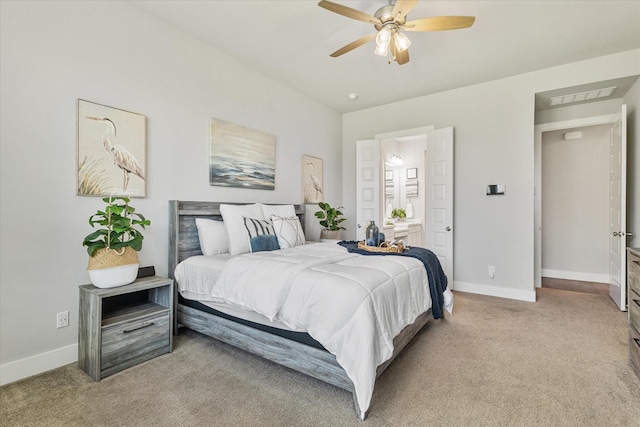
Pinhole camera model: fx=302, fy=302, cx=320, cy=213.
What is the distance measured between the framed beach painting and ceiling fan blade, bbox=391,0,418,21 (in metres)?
2.05

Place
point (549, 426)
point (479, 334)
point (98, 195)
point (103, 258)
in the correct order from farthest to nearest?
point (479, 334), point (98, 195), point (103, 258), point (549, 426)

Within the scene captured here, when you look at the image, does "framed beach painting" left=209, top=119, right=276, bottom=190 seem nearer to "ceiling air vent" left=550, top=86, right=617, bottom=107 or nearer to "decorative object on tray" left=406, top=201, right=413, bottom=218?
"decorative object on tray" left=406, top=201, right=413, bottom=218

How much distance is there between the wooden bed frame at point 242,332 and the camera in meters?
1.79

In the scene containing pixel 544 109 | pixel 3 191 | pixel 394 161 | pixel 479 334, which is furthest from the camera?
pixel 394 161

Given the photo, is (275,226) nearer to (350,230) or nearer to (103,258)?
(103,258)

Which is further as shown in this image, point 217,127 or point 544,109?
point 544,109

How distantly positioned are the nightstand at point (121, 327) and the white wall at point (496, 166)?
149 inches

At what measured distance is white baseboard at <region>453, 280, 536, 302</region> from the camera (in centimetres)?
384

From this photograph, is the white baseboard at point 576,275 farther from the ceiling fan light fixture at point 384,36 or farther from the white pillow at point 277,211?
the ceiling fan light fixture at point 384,36

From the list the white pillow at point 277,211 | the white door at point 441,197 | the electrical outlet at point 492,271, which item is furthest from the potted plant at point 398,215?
the white pillow at point 277,211

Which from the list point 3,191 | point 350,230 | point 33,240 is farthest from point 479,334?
point 3,191

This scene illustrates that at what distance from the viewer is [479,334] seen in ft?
9.05

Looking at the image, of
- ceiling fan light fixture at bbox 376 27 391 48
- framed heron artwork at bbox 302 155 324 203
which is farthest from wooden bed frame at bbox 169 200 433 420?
ceiling fan light fixture at bbox 376 27 391 48

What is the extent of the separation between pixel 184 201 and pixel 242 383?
5.69 ft
